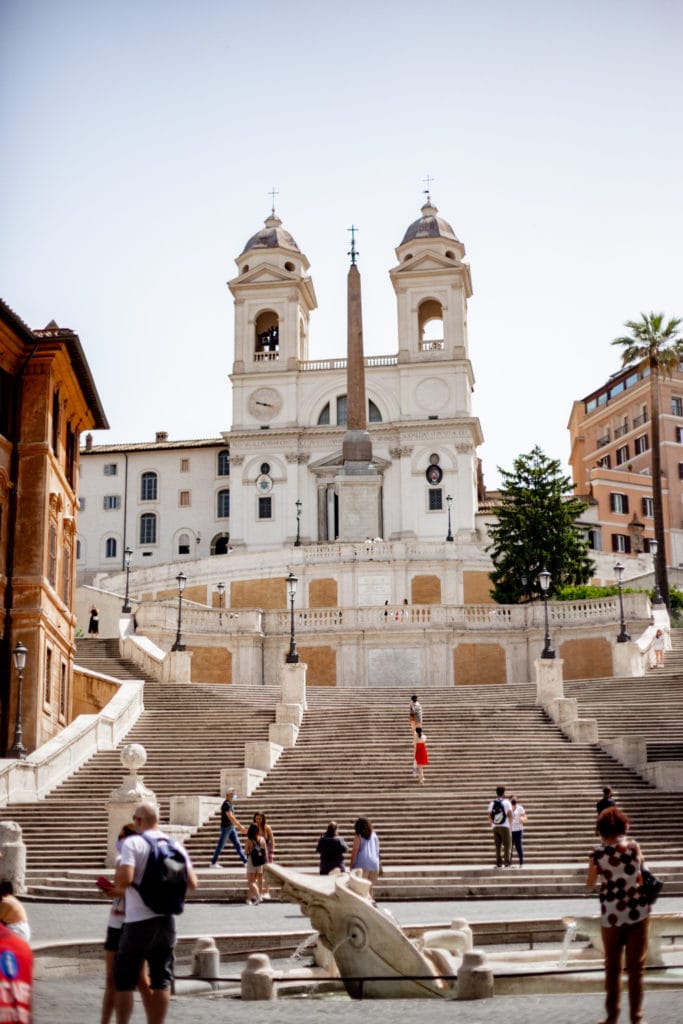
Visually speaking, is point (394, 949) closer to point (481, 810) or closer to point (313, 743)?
point (481, 810)

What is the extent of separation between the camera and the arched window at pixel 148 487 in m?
88.1

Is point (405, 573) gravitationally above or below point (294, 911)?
above

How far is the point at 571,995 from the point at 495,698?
24488mm

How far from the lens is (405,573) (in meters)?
56.8

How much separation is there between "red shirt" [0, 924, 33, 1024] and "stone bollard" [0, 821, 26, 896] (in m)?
13.8

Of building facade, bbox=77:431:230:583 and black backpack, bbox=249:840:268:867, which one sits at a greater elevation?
building facade, bbox=77:431:230:583

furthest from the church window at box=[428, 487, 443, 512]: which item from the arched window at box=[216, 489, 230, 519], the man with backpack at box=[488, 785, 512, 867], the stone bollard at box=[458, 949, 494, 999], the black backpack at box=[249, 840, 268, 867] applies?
the stone bollard at box=[458, 949, 494, 999]

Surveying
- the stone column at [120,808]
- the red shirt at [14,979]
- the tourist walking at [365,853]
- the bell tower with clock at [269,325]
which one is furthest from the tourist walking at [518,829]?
the bell tower with clock at [269,325]

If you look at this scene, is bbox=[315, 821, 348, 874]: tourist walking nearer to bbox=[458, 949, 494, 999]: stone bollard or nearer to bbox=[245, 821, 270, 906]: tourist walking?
bbox=[245, 821, 270, 906]: tourist walking

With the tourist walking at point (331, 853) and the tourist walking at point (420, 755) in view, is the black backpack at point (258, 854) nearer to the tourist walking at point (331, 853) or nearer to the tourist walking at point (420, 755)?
the tourist walking at point (331, 853)

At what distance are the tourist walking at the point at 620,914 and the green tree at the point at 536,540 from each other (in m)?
41.8

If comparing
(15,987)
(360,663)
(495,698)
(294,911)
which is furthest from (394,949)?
(360,663)

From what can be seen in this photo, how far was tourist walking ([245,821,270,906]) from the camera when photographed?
19.3 m

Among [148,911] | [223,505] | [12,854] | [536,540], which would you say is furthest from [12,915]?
[223,505]
